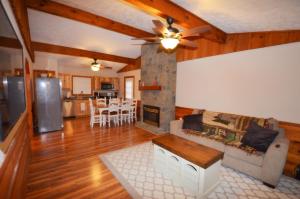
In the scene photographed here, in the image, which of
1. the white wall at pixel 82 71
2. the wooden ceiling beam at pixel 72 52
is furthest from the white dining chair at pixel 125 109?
the white wall at pixel 82 71

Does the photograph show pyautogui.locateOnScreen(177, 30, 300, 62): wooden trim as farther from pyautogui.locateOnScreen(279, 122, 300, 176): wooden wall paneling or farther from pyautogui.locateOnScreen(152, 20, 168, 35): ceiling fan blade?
pyautogui.locateOnScreen(152, 20, 168, 35): ceiling fan blade

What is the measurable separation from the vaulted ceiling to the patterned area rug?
2548 millimetres

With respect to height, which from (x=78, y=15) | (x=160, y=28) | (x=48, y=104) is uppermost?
(x=78, y=15)

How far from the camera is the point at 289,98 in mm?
2639

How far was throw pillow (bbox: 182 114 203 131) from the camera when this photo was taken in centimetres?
345

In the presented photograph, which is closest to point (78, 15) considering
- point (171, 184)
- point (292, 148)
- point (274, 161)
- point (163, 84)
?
point (163, 84)

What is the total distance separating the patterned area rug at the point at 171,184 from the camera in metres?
2.02

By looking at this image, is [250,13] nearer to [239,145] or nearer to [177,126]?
[239,145]

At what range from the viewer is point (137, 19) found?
11.6 ft

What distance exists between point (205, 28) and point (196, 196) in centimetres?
233

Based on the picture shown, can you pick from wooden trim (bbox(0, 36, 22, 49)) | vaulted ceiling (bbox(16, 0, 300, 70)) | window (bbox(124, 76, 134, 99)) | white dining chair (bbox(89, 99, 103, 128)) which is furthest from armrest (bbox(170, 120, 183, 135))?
window (bbox(124, 76, 134, 99))

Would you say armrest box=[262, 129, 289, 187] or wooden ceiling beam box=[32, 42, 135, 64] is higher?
wooden ceiling beam box=[32, 42, 135, 64]

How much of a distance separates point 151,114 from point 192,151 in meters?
3.10

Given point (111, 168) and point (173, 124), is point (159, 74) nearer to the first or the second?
point (173, 124)
